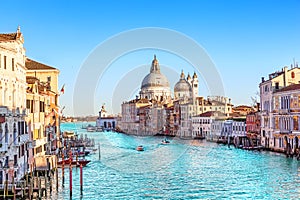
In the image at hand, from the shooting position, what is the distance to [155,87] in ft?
282

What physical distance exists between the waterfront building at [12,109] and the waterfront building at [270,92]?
1755cm

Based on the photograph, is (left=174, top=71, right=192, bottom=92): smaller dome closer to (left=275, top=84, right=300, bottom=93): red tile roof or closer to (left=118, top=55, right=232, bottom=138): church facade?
(left=118, top=55, right=232, bottom=138): church facade

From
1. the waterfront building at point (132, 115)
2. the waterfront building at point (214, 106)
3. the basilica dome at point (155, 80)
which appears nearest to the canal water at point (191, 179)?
the waterfront building at point (214, 106)

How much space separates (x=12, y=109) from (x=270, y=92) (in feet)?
62.5

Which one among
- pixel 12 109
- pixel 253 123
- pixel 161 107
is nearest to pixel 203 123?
pixel 253 123

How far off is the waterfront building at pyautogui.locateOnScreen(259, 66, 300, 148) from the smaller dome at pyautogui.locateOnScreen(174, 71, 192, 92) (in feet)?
152

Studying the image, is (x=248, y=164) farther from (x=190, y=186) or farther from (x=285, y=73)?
(x=285, y=73)

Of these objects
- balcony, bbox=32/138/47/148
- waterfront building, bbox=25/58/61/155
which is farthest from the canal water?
waterfront building, bbox=25/58/61/155

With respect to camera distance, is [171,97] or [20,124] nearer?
[20,124]

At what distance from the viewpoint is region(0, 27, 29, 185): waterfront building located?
44.0 feet

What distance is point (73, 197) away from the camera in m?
14.4

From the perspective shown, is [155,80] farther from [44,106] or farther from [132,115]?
[44,106]

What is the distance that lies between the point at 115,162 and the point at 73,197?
10764 millimetres

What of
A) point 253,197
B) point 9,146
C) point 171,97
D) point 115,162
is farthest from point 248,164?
point 171,97
